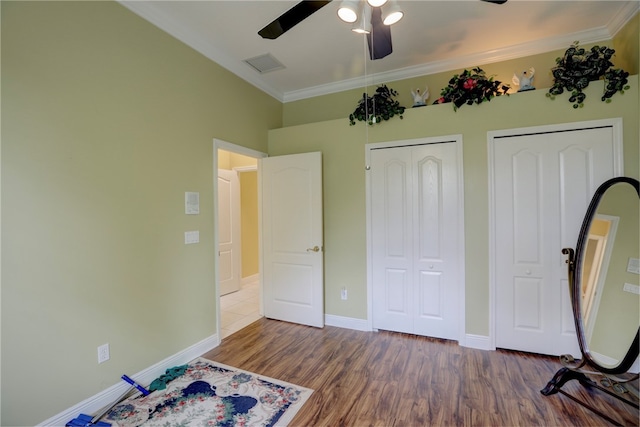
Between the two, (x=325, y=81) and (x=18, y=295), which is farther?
(x=325, y=81)

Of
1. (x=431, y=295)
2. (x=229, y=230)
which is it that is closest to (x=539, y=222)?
(x=431, y=295)

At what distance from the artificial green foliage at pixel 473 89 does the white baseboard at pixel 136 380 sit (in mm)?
3429

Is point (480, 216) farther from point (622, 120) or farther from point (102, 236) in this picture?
point (102, 236)

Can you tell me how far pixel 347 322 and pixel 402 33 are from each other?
3141 millimetres

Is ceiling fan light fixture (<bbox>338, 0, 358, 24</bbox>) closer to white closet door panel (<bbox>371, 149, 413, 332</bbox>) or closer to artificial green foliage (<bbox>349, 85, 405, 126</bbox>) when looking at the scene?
artificial green foliage (<bbox>349, 85, 405, 126</bbox>)

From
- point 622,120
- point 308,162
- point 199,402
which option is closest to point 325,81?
point 308,162

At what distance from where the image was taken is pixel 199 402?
195 cm

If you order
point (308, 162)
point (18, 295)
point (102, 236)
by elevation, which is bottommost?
point (18, 295)

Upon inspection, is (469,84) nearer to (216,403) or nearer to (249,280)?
(216,403)

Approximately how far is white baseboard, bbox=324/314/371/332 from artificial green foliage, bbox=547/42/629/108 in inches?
114

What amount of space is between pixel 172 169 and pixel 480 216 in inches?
115

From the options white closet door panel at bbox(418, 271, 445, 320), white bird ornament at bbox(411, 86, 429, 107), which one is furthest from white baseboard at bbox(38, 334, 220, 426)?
white bird ornament at bbox(411, 86, 429, 107)

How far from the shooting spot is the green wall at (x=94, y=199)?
153 centimetres

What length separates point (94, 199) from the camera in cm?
185
